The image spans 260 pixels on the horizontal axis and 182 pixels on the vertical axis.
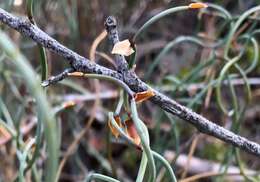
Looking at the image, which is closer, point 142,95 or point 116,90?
point 142,95

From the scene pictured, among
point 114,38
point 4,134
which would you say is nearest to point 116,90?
point 4,134

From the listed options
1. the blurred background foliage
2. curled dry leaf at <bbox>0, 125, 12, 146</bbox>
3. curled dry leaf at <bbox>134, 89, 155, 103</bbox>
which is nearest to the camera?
curled dry leaf at <bbox>134, 89, 155, 103</bbox>

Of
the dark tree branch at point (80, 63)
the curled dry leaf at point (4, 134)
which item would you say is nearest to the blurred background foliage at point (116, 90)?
the curled dry leaf at point (4, 134)

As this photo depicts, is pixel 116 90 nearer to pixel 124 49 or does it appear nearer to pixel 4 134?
pixel 4 134

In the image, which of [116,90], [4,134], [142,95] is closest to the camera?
[142,95]

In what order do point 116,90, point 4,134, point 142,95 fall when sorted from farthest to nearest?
point 116,90
point 4,134
point 142,95

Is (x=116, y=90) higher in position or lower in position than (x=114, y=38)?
lower

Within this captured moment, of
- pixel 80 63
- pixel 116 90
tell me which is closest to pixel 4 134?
pixel 80 63

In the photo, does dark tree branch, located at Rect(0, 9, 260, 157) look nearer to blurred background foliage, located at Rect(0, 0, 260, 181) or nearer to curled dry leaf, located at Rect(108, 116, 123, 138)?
curled dry leaf, located at Rect(108, 116, 123, 138)

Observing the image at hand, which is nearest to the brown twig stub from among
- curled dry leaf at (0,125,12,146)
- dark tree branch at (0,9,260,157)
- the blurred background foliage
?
dark tree branch at (0,9,260,157)

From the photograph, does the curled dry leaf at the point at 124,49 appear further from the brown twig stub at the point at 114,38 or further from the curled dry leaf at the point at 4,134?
the curled dry leaf at the point at 4,134

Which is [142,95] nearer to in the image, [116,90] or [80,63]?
[80,63]

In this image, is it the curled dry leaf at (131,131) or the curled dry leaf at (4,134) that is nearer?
the curled dry leaf at (131,131)
